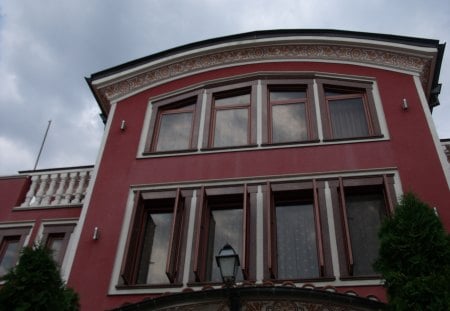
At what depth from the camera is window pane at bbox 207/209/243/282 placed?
1129 cm

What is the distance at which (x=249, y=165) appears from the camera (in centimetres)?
1249

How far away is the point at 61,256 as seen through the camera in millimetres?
13023

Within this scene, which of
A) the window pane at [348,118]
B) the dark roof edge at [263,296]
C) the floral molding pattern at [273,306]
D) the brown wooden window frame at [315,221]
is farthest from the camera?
the window pane at [348,118]

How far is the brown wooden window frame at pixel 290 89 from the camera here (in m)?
13.0

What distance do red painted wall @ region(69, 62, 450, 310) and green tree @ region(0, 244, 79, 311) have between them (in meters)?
2.93

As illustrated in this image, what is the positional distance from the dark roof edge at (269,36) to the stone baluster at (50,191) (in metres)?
3.13

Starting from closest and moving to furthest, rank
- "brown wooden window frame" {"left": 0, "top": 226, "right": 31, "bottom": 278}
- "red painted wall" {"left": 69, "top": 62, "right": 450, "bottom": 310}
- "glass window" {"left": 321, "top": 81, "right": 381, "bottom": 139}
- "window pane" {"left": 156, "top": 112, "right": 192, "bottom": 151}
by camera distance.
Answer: "red painted wall" {"left": 69, "top": 62, "right": 450, "bottom": 310} → "glass window" {"left": 321, "top": 81, "right": 381, "bottom": 139} → "brown wooden window frame" {"left": 0, "top": 226, "right": 31, "bottom": 278} → "window pane" {"left": 156, "top": 112, "right": 192, "bottom": 151}

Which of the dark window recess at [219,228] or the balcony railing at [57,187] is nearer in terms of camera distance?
the dark window recess at [219,228]

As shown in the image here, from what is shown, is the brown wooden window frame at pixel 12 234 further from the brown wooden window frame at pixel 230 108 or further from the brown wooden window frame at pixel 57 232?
the brown wooden window frame at pixel 230 108

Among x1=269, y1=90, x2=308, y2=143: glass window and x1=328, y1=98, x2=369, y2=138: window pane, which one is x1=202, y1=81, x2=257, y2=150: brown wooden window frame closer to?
x1=269, y1=90, x2=308, y2=143: glass window

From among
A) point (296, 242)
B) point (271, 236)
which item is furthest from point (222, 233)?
point (296, 242)

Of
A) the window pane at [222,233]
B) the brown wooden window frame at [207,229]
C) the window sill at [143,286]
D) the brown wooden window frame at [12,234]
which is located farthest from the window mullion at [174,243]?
the brown wooden window frame at [12,234]

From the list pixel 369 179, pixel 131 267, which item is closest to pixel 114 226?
pixel 131 267

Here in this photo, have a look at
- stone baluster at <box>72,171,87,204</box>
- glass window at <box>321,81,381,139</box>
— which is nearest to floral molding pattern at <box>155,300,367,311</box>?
glass window at <box>321,81,381,139</box>
